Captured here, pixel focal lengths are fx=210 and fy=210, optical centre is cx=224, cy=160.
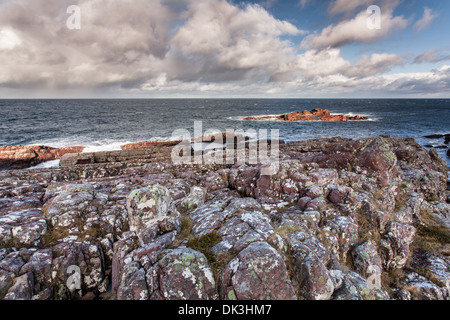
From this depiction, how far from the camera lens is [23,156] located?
32.4m

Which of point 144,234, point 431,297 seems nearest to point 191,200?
point 144,234

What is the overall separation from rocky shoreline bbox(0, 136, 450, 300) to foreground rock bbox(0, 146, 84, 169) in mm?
23234

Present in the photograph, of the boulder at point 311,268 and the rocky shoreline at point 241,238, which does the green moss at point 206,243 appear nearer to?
the rocky shoreline at point 241,238

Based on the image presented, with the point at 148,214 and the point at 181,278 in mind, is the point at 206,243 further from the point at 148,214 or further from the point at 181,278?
the point at 148,214

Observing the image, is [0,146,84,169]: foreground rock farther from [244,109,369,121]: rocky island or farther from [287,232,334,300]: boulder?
[244,109,369,121]: rocky island

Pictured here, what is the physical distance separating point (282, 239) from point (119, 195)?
962 cm

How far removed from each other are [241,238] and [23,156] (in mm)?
40686

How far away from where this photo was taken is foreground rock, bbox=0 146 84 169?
31809mm

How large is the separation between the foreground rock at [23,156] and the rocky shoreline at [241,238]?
2323cm

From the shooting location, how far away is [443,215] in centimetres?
1401

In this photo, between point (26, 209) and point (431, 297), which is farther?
point (26, 209)

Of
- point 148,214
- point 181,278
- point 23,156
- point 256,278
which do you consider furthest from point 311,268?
point 23,156

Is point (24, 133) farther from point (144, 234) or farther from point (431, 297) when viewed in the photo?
point (431, 297)

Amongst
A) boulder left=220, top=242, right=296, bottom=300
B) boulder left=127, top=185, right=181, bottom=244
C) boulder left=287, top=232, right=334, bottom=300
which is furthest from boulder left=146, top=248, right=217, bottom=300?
boulder left=287, top=232, right=334, bottom=300
